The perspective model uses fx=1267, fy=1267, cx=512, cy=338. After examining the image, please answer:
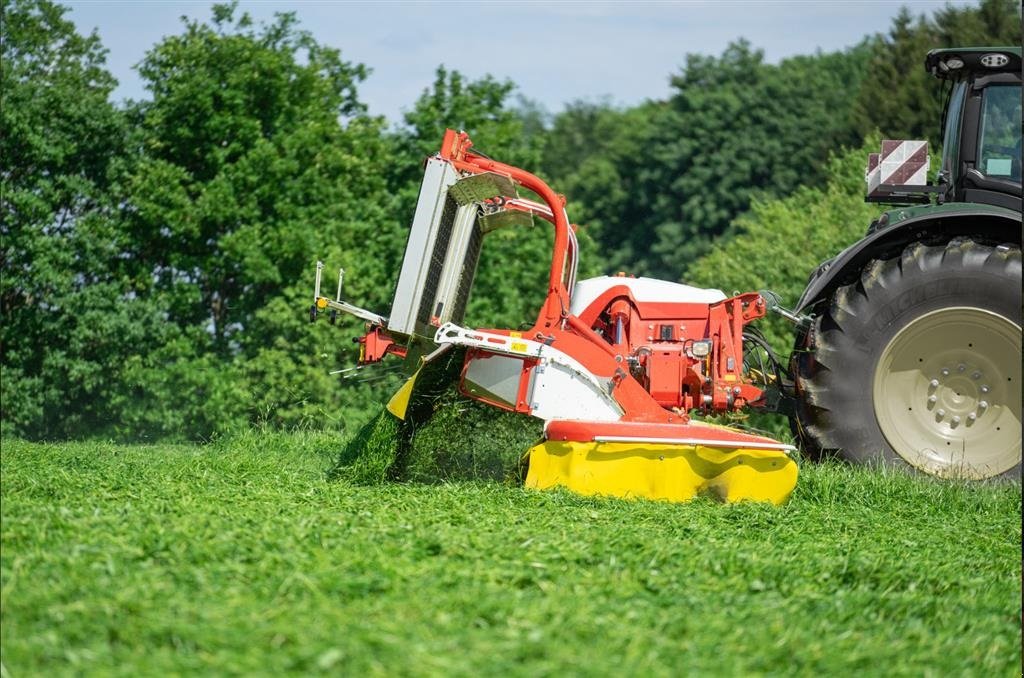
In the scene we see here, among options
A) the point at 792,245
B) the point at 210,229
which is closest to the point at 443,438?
the point at 210,229

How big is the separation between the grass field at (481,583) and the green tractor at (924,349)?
935 mm

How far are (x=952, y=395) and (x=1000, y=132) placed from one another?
183 centimetres

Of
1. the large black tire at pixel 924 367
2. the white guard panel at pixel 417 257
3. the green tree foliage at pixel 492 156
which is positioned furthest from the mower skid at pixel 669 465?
the green tree foliage at pixel 492 156

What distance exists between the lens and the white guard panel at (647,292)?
8094mm

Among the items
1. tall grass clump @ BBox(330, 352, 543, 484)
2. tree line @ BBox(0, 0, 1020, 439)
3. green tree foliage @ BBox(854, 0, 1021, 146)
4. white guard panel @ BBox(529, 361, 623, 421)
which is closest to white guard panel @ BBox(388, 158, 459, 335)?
tall grass clump @ BBox(330, 352, 543, 484)

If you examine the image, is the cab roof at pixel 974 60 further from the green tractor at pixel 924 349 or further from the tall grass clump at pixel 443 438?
the tall grass clump at pixel 443 438

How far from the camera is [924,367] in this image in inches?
314

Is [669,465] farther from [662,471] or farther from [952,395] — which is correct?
[952,395]

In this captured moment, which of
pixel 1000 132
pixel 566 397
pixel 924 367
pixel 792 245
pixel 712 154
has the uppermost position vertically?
pixel 712 154

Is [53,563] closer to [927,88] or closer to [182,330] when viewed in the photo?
[182,330]

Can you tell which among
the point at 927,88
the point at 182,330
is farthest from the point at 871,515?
the point at 927,88

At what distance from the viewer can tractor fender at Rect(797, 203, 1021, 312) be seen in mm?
7871

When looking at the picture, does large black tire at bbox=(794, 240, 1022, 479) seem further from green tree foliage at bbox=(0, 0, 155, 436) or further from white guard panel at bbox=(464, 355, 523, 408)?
green tree foliage at bbox=(0, 0, 155, 436)

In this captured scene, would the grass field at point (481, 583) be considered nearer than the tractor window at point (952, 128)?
Yes
